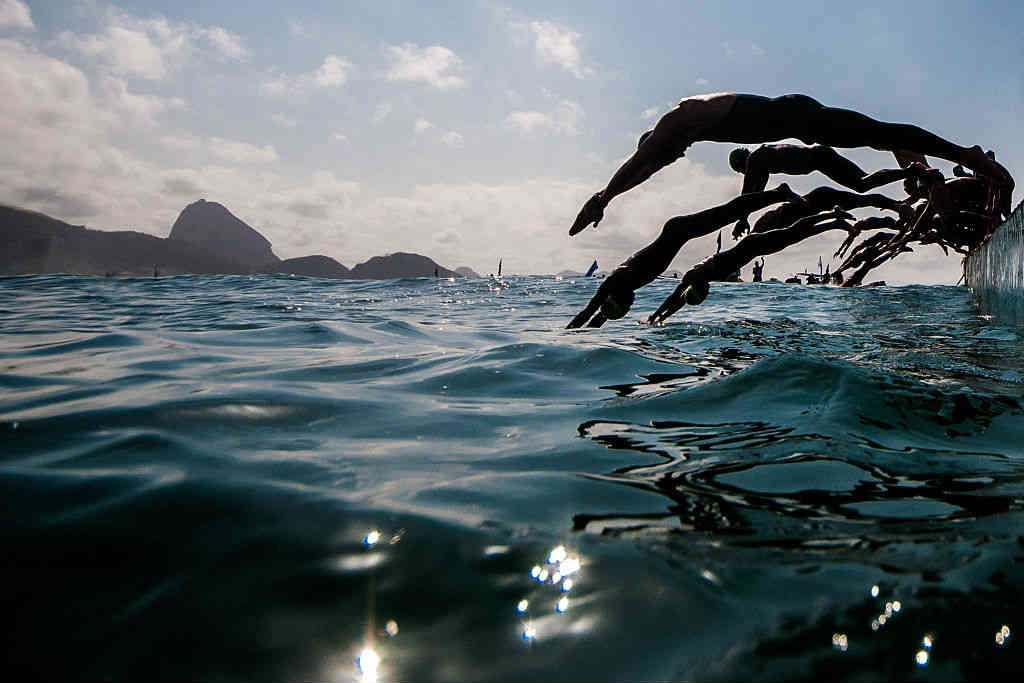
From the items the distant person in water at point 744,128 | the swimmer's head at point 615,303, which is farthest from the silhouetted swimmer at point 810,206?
the swimmer's head at point 615,303

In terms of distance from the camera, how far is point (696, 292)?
183 inches

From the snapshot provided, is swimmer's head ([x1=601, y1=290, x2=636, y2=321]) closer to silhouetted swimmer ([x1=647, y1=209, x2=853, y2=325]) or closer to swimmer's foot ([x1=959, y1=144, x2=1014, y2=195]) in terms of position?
silhouetted swimmer ([x1=647, y1=209, x2=853, y2=325])

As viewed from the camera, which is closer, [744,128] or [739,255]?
[744,128]

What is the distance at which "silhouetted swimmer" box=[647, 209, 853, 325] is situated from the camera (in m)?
4.70

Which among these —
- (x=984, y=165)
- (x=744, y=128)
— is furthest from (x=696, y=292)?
(x=984, y=165)

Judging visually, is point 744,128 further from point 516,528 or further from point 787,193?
point 516,528

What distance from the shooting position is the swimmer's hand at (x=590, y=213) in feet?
13.6

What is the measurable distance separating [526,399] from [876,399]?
1.55 meters

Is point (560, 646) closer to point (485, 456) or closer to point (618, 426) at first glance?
point (485, 456)

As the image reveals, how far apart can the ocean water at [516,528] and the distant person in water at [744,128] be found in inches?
55.1

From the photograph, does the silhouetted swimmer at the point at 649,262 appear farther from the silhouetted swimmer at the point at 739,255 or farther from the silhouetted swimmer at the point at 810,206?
the silhouetted swimmer at the point at 810,206

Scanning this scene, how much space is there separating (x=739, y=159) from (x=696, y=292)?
4.16ft

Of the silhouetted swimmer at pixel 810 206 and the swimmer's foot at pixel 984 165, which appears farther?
the silhouetted swimmer at pixel 810 206

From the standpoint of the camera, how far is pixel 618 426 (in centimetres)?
242
